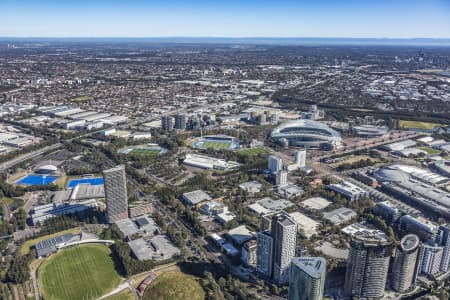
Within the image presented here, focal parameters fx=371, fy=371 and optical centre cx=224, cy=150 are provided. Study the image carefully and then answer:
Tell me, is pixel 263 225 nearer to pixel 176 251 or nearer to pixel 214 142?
pixel 176 251

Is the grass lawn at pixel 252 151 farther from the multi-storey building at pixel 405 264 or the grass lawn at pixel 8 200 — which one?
the multi-storey building at pixel 405 264

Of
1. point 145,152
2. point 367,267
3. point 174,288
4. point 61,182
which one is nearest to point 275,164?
point 145,152

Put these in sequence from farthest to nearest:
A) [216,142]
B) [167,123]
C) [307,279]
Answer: [167,123], [216,142], [307,279]

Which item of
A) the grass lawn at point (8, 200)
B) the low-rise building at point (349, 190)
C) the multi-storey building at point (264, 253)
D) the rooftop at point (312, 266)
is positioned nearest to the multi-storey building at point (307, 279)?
the rooftop at point (312, 266)

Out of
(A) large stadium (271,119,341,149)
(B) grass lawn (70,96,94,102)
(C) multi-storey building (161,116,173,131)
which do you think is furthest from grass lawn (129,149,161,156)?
(B) grass lawn (70,96,94,102)

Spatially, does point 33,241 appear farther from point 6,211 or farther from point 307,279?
point 307,279

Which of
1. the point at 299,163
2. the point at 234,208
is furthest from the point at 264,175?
the point at 234,208
